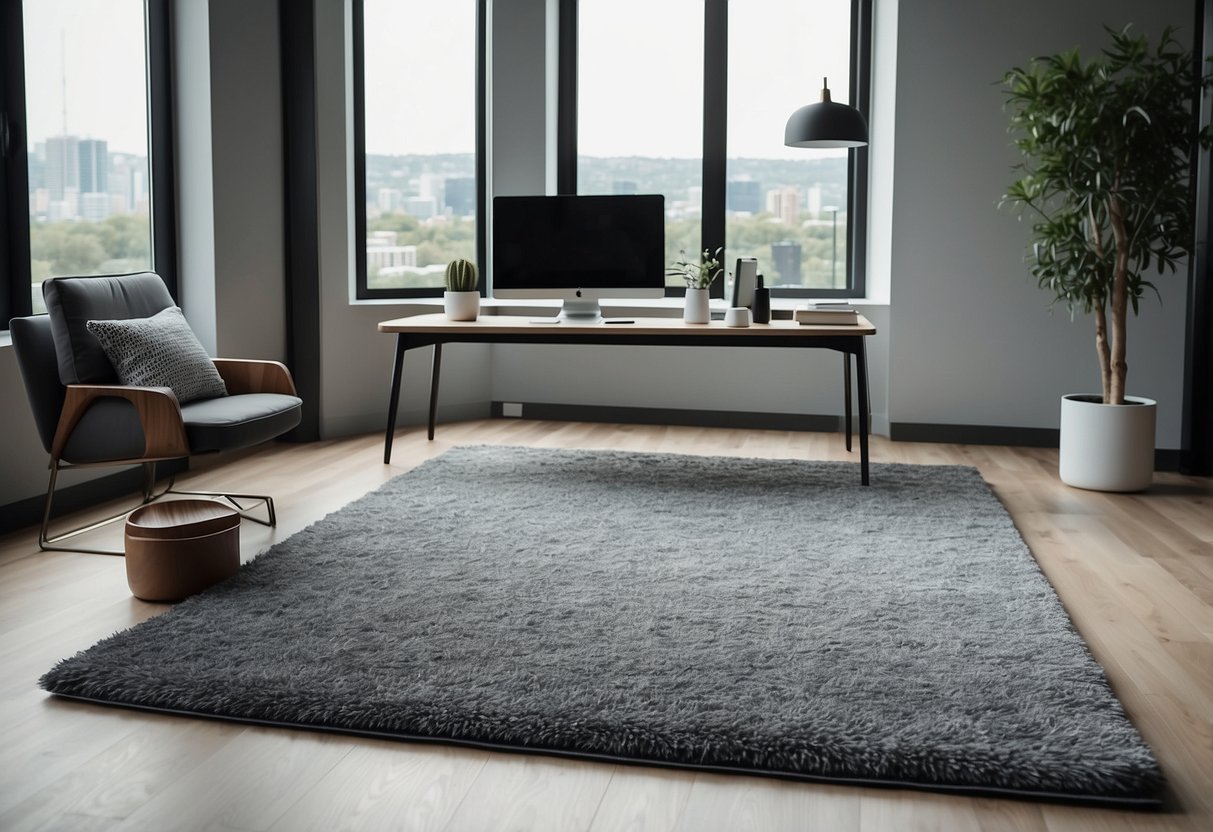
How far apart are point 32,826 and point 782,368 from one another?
4.66m

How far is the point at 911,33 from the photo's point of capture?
17.5 ft

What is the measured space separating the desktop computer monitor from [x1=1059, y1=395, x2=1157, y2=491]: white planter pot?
1.89 meters

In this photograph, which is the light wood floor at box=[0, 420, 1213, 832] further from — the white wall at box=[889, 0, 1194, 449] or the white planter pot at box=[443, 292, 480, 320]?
the white wall at box=[889, 0, 1194, 449]

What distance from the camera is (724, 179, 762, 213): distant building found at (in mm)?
6309

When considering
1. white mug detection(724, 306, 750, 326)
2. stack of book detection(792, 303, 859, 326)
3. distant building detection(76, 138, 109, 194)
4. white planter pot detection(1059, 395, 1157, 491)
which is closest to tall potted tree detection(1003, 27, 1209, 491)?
white planter pot detection(1059, 395, 1157, 491)

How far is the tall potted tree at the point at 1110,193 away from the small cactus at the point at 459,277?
2.43 m

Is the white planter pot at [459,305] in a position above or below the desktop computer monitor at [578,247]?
below

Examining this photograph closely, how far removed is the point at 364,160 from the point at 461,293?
1.36 meters

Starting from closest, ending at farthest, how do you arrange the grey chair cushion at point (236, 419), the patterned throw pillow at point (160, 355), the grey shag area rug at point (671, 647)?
the grey shag area rug at point (671, 647), the grey chair cushion at point (236, 419), the patterned throw pillow at point (160, 355)

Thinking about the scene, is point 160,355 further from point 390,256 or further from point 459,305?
point 390,256

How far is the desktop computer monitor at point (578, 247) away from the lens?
5047 millimetres

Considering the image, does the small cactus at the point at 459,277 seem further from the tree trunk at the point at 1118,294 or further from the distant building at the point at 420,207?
the tree trunk at the point at 1118,294

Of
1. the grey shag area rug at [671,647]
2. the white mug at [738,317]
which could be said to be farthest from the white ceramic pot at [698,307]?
the grey shag area rug at [671,647]

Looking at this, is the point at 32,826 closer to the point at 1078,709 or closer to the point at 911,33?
the point at 1078,709
